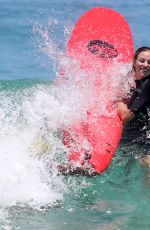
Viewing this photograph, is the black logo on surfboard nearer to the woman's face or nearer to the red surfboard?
the red surfboard

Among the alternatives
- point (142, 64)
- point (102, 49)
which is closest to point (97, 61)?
point (102, 49)

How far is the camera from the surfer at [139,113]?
4.77 metres

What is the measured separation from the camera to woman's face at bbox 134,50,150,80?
15.9 ft

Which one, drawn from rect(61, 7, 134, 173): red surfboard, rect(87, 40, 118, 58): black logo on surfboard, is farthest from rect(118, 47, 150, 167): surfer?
rect(87, 40, 118, 58): black logo on surfboard

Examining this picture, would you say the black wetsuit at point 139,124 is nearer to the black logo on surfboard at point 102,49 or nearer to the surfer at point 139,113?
the surfer at point 139,113

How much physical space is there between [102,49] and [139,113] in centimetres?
131

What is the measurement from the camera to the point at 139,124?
16.4ft

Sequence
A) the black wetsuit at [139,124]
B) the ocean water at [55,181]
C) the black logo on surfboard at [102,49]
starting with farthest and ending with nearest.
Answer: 1. the black logo on surfboard at [102,49]
2. the black wetsuit at [139,124]
3. the ocean water at [55,181]

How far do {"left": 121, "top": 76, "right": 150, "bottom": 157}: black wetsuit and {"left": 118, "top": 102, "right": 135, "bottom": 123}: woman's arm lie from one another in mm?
30

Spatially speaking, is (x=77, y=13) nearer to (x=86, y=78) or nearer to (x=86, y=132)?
(x=86, y=78)

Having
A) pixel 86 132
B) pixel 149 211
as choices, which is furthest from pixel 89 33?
pixel 149 211

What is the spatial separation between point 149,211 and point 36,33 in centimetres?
762

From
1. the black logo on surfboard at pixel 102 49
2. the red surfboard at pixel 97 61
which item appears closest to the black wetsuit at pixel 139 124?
the red surfboard at pixel 97 61

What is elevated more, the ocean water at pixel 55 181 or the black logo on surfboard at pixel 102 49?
the black logo on surfboard at pixel 102 49
